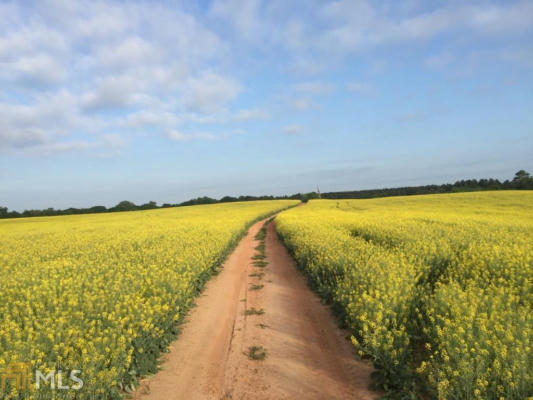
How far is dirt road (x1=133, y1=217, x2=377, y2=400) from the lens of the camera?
408 centimetres

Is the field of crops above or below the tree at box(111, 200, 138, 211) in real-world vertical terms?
below

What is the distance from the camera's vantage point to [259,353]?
16.3ft

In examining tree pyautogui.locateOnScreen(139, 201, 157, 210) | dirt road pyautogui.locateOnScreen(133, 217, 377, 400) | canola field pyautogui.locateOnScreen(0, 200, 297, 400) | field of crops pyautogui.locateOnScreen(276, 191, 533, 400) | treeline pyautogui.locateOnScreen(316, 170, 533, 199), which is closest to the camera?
field of crops pyautogui.locateOnScreen(276, 191, 533, 400)

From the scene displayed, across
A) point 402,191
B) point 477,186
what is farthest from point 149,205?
point 477,186

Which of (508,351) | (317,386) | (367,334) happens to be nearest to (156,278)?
(317,386)

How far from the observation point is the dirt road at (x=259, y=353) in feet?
13.4

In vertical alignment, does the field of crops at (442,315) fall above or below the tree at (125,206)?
below

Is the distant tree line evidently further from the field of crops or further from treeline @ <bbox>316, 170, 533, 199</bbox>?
the field of crops

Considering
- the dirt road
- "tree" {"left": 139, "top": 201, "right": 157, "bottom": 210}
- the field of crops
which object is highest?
"tree" {"left": 139, "top": 201, "right": 157, "bottom": 210}

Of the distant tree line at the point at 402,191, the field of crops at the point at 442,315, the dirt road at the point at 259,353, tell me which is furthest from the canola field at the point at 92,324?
the distant tree line at the point at 402,191

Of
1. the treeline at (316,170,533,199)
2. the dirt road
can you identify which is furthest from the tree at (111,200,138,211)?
the dirt road

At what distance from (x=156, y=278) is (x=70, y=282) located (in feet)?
5.55

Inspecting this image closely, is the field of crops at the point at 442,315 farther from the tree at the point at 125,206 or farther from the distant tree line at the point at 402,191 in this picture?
the tree at the point at 125,206

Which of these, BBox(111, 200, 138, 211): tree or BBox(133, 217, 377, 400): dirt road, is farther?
BBox(111, 200, 138, 211): tree
